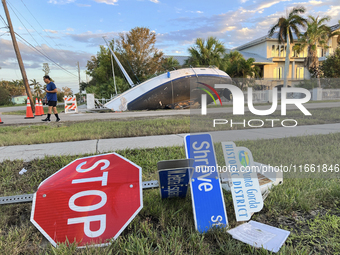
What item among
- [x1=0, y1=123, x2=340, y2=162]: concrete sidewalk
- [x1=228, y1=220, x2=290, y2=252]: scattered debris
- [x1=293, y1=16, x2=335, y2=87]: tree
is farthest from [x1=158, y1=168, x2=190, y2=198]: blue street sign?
[x1=293, y1=16, x2=335, y2=87]: tree

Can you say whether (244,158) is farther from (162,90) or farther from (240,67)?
(240,67)

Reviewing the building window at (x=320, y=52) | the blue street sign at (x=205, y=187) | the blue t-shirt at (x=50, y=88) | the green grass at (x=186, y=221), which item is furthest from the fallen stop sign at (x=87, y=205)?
the building window at (x=320, y=52)

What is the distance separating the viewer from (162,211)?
1.96 meters

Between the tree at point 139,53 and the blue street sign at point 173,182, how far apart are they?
87.1 feet

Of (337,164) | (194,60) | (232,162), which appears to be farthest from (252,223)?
(194,60)

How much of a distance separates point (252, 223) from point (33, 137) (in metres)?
4.89

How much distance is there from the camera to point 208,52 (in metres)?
27.0

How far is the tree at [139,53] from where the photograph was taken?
27.7 metres

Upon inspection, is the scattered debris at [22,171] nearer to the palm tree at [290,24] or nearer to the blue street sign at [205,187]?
the blue street sign at [205,187]

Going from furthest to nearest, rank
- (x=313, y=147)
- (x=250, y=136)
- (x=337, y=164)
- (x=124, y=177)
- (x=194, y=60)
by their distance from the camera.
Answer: (x=194, y=60), (x=250, y=136), (x=313, y=147), (x=337, y=164), (x=124, y=177)

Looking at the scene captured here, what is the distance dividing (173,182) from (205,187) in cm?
29

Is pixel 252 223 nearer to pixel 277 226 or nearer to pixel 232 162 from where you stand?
pixel 277 226

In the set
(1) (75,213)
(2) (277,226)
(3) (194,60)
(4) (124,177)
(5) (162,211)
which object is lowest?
(2) (277,226)

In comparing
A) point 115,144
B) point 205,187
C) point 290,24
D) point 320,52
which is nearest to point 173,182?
point 205,187
